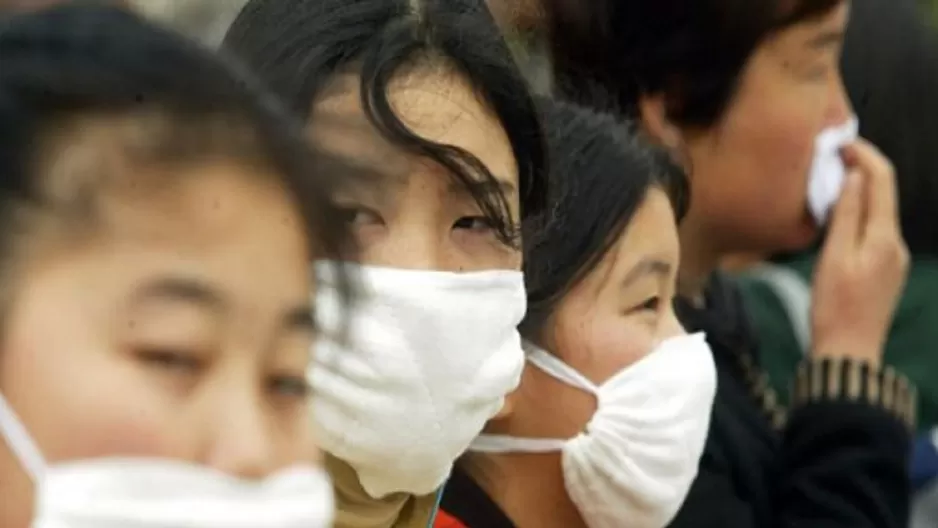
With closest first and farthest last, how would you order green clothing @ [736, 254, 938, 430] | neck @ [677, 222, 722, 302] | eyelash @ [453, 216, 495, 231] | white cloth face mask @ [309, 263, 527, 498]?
white cloth face mask @ [309, 263, 527, 498] → eyelash @ [453, 216, 495, 231] → neck @ [677, 222, 722, 302] → green clothing @ [736, 254, 938, 430]

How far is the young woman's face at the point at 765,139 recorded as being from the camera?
87.6 inches

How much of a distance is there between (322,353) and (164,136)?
348mm

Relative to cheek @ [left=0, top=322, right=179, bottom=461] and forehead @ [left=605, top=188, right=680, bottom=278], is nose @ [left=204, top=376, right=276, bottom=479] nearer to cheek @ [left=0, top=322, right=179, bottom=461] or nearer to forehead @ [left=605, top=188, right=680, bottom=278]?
cheek @ [left=0, top=322, right=179, bottom=461]

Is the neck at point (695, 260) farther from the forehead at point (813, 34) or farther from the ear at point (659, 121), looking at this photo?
the forehead at point (813, 34)

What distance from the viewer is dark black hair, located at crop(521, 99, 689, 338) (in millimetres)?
1641

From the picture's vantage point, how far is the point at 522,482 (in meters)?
1.70

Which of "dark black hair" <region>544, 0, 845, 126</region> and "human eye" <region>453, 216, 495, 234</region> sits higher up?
"human eye" <region>453, 216, 495, 234</region>

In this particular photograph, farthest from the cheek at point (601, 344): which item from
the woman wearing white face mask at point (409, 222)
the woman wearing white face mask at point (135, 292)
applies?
the woman wearing white face mask at point (135, 292)

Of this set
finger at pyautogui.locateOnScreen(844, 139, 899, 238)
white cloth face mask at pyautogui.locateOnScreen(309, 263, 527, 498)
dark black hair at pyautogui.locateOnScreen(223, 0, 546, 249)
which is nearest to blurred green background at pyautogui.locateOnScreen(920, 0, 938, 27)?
finger at pyautogui.locateOnScreen(844, 139, 899, 238)

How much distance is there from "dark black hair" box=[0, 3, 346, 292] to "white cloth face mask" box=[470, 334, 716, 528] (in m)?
0.76

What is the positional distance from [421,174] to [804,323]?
5.21ft

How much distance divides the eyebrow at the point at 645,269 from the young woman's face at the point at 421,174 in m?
0.29

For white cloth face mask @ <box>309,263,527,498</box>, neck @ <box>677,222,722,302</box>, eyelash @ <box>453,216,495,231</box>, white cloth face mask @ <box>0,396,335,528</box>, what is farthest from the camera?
neck @ <box>677,222,722,302</box>

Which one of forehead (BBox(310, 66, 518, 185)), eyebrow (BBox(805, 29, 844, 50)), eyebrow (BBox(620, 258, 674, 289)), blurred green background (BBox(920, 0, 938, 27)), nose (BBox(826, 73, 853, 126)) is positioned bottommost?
blurred green background (BBox(920, 0, 938, 27))
